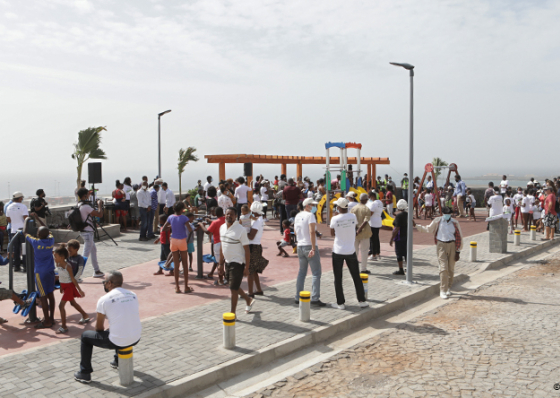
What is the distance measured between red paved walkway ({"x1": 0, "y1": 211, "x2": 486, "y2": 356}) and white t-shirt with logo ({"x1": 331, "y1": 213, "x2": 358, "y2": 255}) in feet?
Answer: 7.68

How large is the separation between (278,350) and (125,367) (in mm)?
2071

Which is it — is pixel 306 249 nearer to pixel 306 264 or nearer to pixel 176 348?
pixel 306 264

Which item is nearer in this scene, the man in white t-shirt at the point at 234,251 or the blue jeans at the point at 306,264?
the man in white t-shirt at the point at 234,251

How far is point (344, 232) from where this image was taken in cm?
798

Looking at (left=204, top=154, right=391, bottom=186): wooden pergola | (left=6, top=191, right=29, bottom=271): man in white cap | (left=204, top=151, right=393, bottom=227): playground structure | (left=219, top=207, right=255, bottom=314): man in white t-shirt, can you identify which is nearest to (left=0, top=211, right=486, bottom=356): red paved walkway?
(left=219, top=207, right=255, bottom=314): man in white t-shirt

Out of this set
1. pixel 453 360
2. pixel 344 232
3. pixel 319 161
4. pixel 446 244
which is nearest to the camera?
pixel 453 360

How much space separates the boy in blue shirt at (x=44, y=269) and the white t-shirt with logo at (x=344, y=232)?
4473 mm

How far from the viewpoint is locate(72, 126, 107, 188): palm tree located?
704 inches

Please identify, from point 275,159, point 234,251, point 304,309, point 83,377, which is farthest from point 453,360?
point 275,159

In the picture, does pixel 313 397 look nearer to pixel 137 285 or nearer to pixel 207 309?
pixel 207 309

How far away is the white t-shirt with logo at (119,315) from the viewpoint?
16.9ft

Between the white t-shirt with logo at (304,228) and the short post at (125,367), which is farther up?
the white t-shirt with logo at (304,228)

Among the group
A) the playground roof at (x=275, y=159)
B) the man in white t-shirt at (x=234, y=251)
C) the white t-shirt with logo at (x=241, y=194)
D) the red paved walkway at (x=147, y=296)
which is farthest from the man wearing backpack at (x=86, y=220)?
the playground roof at (x=275, y=159)

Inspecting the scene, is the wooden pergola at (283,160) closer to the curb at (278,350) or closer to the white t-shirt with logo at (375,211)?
the white t-shirt with logo at (375,211)
